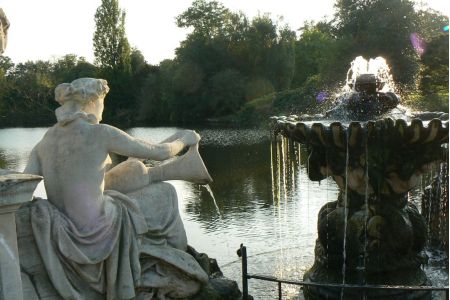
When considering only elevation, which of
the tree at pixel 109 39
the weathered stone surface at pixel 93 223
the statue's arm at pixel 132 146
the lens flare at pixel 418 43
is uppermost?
the tree at pixel 109 39

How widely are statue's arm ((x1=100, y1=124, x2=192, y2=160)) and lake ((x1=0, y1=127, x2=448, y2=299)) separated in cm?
176

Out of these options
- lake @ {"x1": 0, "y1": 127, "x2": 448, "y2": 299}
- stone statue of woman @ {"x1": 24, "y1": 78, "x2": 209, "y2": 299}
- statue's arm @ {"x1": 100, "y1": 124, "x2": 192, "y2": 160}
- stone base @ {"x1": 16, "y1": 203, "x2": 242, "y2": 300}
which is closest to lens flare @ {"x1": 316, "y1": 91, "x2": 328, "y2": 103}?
lake @ {"x1": 0, "y1": 127, "x2": 448, "y2": 299}

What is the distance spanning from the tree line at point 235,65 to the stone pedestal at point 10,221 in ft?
76.9

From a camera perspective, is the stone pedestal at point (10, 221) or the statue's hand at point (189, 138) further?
the statue's hand at point (189, 138)

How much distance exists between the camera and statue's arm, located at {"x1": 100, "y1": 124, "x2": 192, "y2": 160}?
15.7 ft

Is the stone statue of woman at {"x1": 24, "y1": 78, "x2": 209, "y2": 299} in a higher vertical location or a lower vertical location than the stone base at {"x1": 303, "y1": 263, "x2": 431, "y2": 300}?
higher

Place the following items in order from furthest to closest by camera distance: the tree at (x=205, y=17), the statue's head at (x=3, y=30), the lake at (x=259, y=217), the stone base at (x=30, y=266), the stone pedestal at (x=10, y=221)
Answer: the tree at (x=205, y=17)
the lake at (x=259, y=217)
the stone base at (x=30, y=266)
the statue's head at (x=3, y=30)
the stone pedestal at (x=10, y=221)

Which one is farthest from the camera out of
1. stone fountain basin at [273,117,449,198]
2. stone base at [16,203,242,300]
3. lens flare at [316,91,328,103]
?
lens flare at [316,91,328,103]

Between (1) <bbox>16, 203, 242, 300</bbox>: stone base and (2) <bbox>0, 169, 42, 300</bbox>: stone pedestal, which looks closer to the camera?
(2) <bbox>0, 169, 42, 300</bbox>: stone pedestal

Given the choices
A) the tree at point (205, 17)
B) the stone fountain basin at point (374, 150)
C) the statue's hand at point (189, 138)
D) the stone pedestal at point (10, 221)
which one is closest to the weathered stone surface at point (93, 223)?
the statue's hand at point (189, 138)

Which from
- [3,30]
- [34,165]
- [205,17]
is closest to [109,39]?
[205,17]

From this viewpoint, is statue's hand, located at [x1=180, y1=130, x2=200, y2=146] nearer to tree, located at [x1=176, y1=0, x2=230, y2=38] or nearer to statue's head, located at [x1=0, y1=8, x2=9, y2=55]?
statue's head, located at [x1=0, y1=8, x2=9, y2=55]

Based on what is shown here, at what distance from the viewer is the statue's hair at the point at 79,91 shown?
16.0 feet

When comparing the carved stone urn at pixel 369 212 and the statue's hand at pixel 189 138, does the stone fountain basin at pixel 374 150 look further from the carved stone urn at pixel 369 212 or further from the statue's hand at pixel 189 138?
the statue's hand at pixel 189 138
